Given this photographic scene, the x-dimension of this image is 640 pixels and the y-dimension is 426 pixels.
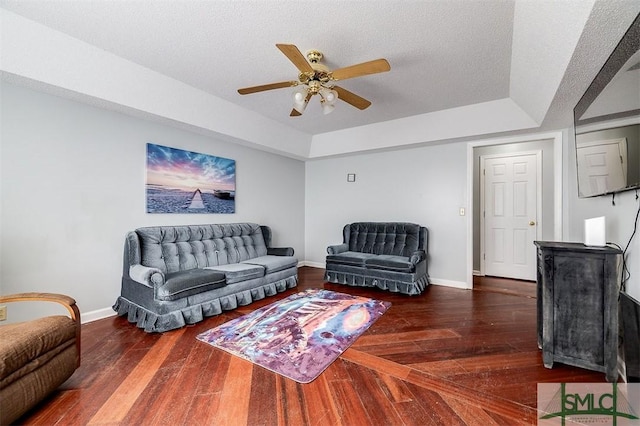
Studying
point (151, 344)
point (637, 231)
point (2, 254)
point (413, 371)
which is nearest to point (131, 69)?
point (2, 254)

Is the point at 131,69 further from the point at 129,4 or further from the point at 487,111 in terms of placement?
the point at 487,111

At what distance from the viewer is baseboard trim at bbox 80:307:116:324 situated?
2.86m

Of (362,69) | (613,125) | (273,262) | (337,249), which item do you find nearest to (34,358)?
(273,262)

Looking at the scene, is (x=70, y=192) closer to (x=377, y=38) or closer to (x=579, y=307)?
(x=377, y=38)

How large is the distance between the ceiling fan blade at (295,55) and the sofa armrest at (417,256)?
9.14ft

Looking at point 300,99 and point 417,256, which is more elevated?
point 300,99

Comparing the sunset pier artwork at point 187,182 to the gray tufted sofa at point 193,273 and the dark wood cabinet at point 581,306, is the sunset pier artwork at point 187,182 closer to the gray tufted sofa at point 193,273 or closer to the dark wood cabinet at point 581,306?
the gray tufted sofa at point 193,273

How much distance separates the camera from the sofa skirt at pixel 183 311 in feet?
8.70

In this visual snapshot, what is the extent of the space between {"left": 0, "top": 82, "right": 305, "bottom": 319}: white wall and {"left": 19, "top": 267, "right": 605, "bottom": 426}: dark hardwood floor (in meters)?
0.61

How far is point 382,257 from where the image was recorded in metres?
4.22

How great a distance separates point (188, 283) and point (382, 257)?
2683mm

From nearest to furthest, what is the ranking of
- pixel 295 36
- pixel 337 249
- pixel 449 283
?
1. pixel 295 36
2. pixel 449 283
3. pixel 337 249

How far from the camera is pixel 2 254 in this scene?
2396mm

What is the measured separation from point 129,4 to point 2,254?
235 centimetres
